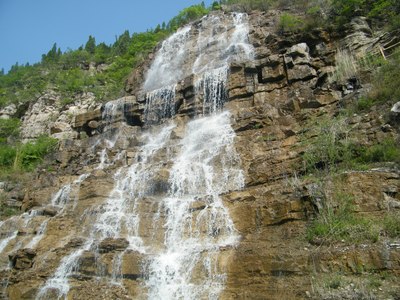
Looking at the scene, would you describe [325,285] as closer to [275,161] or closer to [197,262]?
[197,262]

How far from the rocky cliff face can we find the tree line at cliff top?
1.82 m

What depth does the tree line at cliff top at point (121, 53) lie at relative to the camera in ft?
83.9

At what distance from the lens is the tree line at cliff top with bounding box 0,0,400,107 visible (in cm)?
2558

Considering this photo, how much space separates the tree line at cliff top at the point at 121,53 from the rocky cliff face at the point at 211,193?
1819 mm

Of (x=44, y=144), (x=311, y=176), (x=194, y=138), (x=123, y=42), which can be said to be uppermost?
(x=123, y=42)

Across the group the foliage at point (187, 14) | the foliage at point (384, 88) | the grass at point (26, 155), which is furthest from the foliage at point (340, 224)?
the foliage at point (187, 14)

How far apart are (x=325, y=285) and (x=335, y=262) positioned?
799mm

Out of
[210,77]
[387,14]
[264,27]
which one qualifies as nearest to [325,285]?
[210,77]

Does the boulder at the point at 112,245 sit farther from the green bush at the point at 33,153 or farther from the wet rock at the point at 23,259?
the green bush at the point at 33,153

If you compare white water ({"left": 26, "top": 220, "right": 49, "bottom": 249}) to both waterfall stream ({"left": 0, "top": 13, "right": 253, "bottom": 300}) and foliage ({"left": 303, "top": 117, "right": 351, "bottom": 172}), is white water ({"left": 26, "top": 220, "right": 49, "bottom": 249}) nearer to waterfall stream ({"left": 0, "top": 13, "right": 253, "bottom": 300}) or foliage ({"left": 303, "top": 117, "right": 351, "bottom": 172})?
waterfall stream ({"left": 0, "top": 13, "right": 253, "bottom": 300})

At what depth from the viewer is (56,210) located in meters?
18.4

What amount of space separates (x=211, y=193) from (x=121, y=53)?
139ft

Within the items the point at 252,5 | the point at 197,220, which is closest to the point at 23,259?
the point at 197,220

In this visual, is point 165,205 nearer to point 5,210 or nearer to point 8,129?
point 5,210
